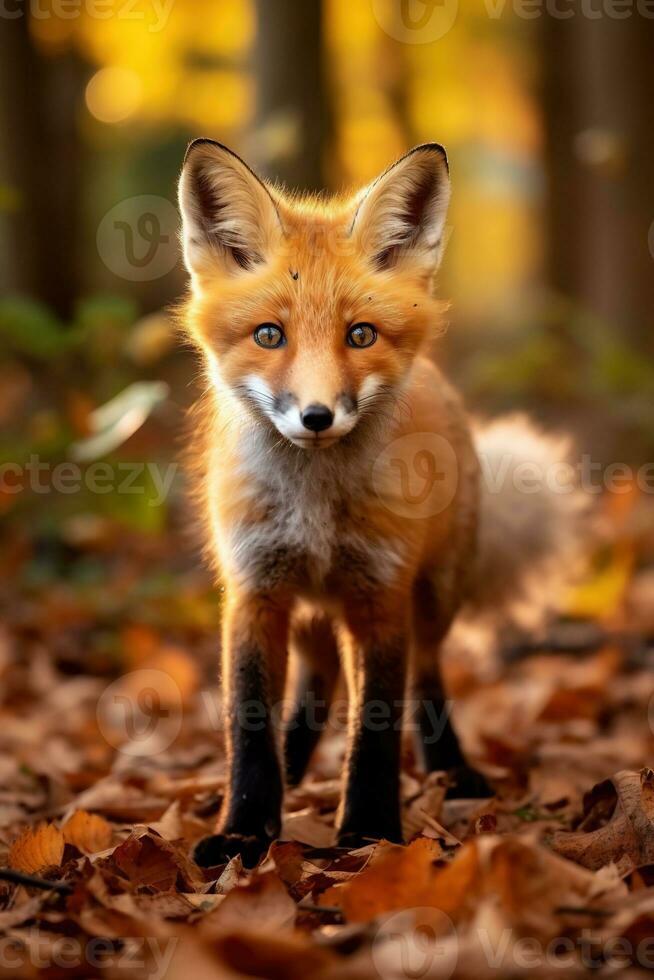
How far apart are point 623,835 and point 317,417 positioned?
1.26 metres

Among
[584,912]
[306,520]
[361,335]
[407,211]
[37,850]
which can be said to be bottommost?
[37,850]

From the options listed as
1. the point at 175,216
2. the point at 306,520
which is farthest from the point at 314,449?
the point at 175,216

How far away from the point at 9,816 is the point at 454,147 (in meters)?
14.8

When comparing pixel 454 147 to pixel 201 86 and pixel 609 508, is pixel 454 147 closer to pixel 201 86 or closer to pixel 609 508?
pixel 201 86

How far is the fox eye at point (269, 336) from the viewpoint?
2793mm

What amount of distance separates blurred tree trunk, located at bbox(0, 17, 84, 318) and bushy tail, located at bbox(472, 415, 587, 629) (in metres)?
4.99

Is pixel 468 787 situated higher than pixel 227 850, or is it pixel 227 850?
pixel 227 850

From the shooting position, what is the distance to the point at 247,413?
9.93 ft

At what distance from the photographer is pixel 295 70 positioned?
7.45 m

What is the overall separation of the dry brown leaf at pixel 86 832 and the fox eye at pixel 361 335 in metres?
1.52

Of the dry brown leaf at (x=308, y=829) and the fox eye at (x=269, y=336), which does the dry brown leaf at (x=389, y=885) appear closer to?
the dry brown leaf at (x=308, y=829)

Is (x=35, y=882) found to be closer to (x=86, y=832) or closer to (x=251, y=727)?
(x=86, y=832)

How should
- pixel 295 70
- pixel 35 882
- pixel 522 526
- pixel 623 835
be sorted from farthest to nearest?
1. pixel 295 70
2. pixel 522 526
3. pixel 623 835
4. pixel 35 882

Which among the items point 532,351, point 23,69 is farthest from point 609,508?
point 23,69
